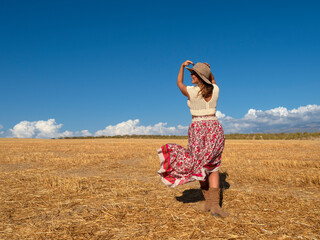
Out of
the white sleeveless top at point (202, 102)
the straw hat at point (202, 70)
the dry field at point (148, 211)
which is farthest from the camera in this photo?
the white sleeveless top at point (202, 102)

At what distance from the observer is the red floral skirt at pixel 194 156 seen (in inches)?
191

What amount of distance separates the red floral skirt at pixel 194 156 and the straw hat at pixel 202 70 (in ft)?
2.55

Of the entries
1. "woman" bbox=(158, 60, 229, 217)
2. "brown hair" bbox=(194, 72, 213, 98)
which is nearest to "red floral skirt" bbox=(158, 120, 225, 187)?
"woman" bbox=(158, 60, 229, 217)

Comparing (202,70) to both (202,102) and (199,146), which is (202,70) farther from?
(199,146)

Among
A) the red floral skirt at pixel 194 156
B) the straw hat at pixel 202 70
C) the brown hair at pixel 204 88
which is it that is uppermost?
the straw hat at pixel 202 70

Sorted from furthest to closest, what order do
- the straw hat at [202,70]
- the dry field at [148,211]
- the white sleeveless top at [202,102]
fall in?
the white sleeveless top at [202,102] < the straw hat at [202,70] < the dry field at [148,211]

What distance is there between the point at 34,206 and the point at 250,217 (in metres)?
4.41

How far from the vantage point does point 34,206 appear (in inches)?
229

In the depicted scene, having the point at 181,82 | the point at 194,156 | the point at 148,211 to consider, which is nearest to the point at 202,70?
the point at 181,82

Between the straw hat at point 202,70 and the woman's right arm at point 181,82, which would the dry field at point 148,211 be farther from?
the straw hat at point 202,70

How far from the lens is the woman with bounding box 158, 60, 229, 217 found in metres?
4.86

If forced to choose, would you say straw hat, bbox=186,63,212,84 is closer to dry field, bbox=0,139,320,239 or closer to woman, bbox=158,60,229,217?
woman, bbox=158,60,229,217

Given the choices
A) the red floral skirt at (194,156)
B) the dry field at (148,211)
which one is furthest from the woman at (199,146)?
the dry field at (148,211)

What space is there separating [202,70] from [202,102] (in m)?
0.57
